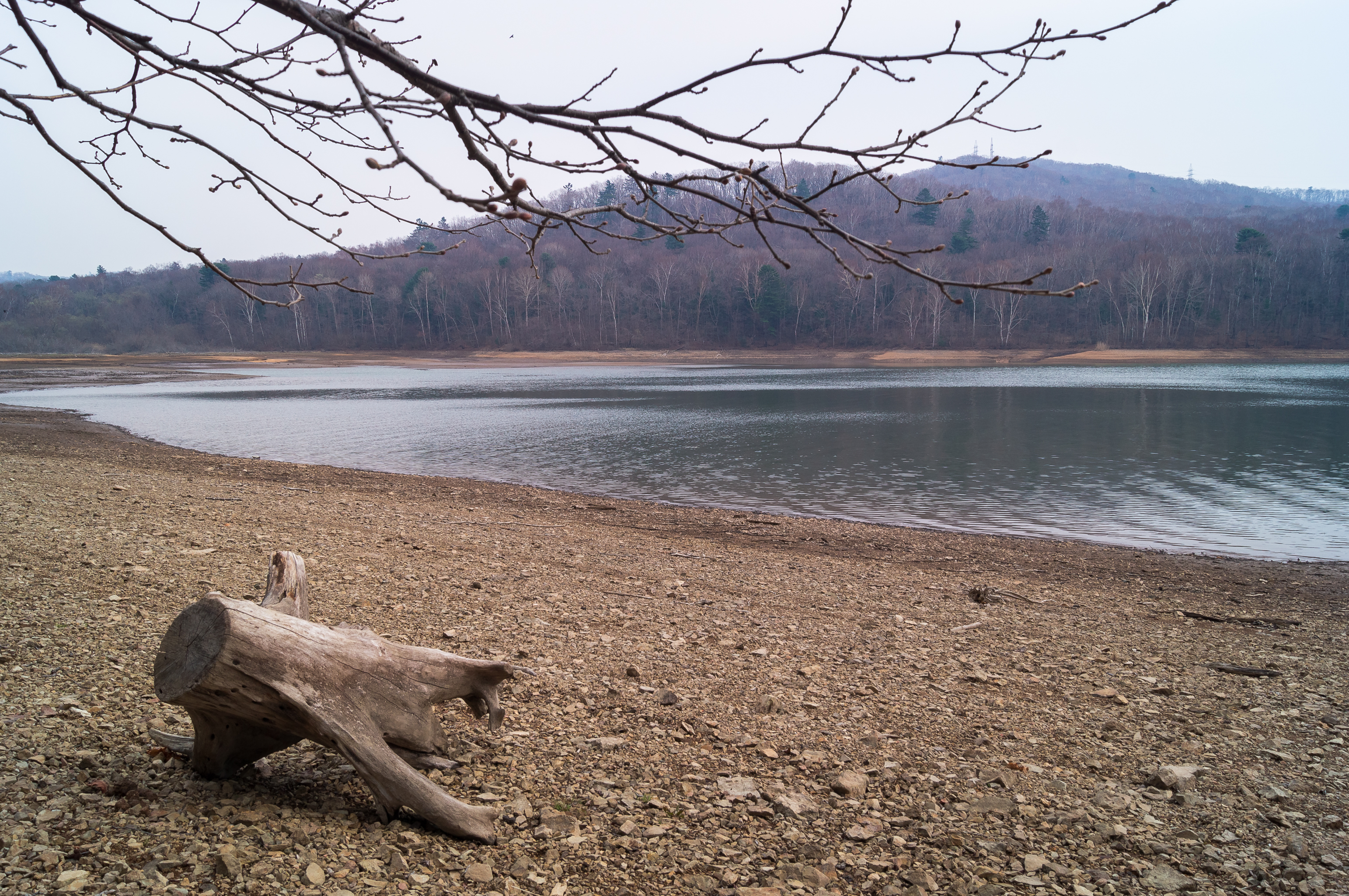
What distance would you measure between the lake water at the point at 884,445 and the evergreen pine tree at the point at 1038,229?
7325 cm

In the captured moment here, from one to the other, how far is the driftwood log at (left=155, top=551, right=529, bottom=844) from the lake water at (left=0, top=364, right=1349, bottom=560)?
11692 mm

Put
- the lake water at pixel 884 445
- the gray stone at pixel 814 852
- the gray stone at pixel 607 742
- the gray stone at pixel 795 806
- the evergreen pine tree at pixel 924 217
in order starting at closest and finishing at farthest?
the gray stone at pixel 814 852
the gray stone at pixel 795 806
the gray stone at pixel 607 742
the lake water at pixel 884 445
the evergreen pine tree at pixel 924 217

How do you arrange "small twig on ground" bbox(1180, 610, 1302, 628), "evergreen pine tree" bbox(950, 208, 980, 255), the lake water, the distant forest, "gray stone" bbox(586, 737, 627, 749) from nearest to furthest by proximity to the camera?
"gray stone" bbox(586, 737, 627, 749)
"small twig on ground" bbox(1180, 610, 1302, 628)
the lake water
the distant forest
"evergreen pine tree" bbox(950, 208, 980, 255)

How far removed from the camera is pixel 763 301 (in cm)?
9244

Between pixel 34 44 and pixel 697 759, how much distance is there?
380 centimetres

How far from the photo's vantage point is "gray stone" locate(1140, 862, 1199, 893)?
304cm

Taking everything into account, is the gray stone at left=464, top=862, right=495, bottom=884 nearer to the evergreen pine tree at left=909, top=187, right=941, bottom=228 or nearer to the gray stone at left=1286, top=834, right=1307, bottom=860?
the gray stone at left=1286, top=834, right=1307, bottom=860

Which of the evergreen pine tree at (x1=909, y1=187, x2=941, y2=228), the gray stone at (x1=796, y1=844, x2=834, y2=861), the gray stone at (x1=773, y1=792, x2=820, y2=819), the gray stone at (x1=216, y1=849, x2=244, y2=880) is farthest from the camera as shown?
the evergreen pine tree at (x1=909, y1=187, x2=941, y2=228)

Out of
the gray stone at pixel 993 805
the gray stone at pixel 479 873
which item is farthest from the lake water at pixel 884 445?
the gray stone at pixel 479 873

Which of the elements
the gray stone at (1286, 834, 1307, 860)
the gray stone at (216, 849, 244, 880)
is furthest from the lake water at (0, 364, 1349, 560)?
the gray stone at (216, 849, 244, 880)

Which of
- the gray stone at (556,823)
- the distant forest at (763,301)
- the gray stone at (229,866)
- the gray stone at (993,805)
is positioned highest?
the distant forest at (763,301)

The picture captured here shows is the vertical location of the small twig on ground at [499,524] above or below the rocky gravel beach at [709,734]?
below

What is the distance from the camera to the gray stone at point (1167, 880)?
9.96 feet

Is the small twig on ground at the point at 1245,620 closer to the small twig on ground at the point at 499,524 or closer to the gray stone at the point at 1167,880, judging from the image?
the gray stone at the point at 1167,880
